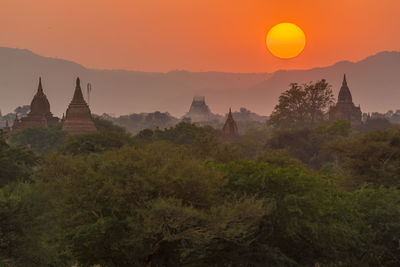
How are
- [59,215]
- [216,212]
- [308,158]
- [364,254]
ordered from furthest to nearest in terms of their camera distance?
[308,158] < [364,254] < [59,215] < [216,212]

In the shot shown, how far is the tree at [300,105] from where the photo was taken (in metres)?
102

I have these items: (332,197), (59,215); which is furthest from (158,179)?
(332,197)

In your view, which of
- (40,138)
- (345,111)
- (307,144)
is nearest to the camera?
(307,144)

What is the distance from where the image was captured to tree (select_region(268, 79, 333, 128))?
102 metres

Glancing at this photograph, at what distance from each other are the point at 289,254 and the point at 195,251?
413 centimetres

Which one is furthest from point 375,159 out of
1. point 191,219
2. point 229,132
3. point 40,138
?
point 229,132

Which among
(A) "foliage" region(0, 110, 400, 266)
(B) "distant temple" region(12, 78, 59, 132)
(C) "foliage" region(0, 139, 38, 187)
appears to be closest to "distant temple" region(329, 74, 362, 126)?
(B) "distant temple" region(12, 78, 59, 132)

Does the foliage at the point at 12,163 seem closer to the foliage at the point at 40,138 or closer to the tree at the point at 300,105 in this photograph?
the foliage at the point at 40,138

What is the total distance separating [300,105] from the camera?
104m

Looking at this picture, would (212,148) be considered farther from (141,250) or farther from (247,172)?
(141,250)

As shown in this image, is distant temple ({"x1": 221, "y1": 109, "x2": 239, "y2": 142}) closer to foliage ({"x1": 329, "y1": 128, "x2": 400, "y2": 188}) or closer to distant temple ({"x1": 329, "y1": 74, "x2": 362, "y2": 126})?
distant temple ({"x1": 329, "y1": 74, "x2": 362, "y2": 126})

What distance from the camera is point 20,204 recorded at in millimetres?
22281

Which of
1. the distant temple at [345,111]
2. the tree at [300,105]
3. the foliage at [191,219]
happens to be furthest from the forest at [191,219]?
the distant temple at [345,111]

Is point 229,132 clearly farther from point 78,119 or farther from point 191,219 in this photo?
point 191,219
